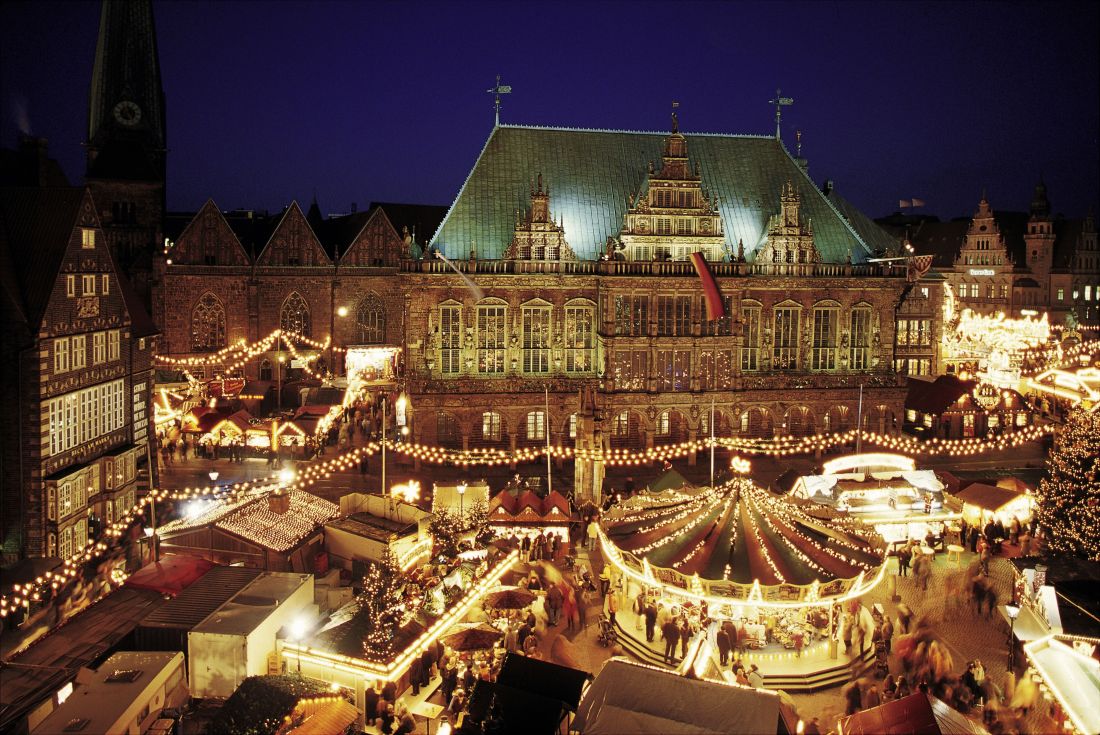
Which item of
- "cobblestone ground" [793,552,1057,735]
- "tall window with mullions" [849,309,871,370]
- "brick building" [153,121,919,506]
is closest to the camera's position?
"cobblestone ground" [793,552,1057,735]

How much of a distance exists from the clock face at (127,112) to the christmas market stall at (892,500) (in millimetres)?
49704

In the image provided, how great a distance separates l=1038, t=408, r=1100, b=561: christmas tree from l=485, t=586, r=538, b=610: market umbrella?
574 inches

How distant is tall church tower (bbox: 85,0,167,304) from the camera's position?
5231 centimetres

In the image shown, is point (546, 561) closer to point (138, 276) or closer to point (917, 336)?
point (917, 336)

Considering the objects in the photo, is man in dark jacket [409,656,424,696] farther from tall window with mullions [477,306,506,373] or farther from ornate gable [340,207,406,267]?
ornate gable [340,207,406,267]

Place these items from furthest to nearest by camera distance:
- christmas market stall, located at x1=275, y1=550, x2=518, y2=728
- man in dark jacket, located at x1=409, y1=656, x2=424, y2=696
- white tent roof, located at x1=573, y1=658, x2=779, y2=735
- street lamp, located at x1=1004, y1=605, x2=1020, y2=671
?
street lamp, located at x1=1004, y1=605, x2=1020, y2=671 < man in dark jacket, located at x1=409, y1=656, x2=424, y2=696 < christmas market stall, located at x1=275, y1=550, x2=518, y2=728 < white tent roof, located at x1=573, y1=658, x2=779, y2=735

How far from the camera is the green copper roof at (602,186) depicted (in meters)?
39.4

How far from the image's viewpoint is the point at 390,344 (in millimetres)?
52094

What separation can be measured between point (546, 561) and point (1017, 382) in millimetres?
31797

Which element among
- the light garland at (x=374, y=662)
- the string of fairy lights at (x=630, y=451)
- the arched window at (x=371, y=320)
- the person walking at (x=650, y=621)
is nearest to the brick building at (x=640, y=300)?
the string of fairy lights at (x=630, y=451)

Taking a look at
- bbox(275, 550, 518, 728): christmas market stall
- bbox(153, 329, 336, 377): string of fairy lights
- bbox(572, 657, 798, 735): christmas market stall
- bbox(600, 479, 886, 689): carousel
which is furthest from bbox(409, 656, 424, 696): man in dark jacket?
bbox(153, 329, 336, 377): string of fairy lights

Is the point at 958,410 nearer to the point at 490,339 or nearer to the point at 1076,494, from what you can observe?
the point at 1076,494

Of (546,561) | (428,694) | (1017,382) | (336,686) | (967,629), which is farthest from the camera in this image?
(1017,382)

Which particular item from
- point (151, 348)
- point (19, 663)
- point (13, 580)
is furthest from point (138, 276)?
point (19, 663)
